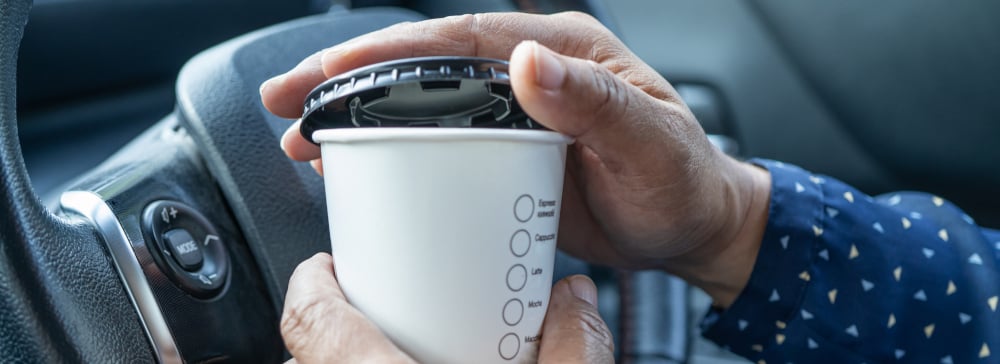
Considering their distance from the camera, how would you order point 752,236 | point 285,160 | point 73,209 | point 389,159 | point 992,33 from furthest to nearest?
point 992,33 < point 752,236 < point 285,160 < point 73,209 < point 389,159

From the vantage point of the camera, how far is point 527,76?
1.50ft

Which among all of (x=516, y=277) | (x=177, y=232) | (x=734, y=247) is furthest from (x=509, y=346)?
(x=734, y=247)

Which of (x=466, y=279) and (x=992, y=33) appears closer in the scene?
(x=466, y=279)

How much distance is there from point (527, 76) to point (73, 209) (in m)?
0.31

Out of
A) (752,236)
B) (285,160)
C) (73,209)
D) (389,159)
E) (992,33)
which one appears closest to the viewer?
(389,159)

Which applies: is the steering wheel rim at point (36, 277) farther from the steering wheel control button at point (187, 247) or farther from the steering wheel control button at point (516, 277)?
the steering wheel control button at point (516, 277)

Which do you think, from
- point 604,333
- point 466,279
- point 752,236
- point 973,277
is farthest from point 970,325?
point 466,279

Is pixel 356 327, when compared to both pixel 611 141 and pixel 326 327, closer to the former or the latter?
pixel 326 327

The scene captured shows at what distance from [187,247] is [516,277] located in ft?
0.81

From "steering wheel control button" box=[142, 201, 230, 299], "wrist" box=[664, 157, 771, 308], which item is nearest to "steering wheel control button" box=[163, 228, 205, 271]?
"steering wheel control button" box=[142, 201, 230, 299]

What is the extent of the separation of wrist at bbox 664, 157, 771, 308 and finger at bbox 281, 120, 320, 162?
359mm

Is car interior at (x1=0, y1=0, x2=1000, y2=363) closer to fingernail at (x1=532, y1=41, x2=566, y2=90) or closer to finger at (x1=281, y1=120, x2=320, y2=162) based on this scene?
finger at (x1=281, y1=120, x2=320, y2=162)

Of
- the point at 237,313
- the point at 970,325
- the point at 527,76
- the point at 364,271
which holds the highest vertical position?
the point at 527,76

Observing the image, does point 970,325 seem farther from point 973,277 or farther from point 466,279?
point 466,279
